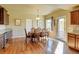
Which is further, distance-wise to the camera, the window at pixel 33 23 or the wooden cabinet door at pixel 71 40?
the window at pixel 33 23

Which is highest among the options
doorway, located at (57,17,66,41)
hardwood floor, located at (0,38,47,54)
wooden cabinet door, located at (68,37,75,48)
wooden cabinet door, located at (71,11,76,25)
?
wooden cabinet door, located at (71,11,76,25)

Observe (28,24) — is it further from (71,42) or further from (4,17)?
(71,42)

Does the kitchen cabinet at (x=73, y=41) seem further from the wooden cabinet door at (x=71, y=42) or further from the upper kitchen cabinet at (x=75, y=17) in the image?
the upper kitchen cabinet at (x=75, y=17)

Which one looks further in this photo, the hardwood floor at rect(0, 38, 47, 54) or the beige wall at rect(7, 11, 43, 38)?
the hardwood floor at rect(0, 38, 47, 54)

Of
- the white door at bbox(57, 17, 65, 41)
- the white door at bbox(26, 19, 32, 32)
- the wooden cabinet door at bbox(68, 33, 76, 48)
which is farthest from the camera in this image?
the white door at bbox(57, 17, 65, 41)

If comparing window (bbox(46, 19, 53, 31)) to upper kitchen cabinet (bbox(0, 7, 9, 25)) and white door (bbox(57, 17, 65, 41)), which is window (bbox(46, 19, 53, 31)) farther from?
upper kitchen cabinet (bbox(0, 7, 9, 25))

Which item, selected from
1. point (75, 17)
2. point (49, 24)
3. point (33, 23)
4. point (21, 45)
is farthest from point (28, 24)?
point (75, 17)

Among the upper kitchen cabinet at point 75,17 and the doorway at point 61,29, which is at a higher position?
the upper kitchen cabinet at point 75,17

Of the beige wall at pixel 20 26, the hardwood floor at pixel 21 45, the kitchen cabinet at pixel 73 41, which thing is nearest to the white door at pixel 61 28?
the kitchen cabinet at pixel 73 41

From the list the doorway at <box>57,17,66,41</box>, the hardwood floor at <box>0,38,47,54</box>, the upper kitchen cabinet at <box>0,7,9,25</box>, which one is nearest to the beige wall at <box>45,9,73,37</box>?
the doorway at <box>57,17,66,41</box>

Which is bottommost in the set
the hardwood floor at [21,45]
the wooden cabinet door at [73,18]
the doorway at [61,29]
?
the hardwood floor at [21,45]

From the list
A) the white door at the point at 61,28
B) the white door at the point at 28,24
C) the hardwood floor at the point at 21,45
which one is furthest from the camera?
the white door at the point at 61,28

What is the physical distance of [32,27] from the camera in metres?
5.80

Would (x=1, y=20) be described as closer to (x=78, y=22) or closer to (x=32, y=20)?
(x=32, y=20)
